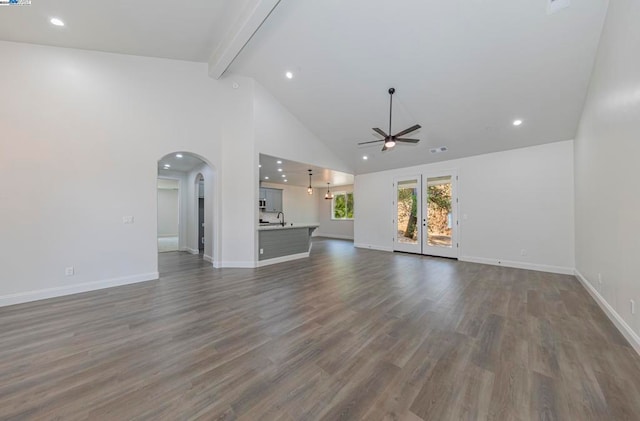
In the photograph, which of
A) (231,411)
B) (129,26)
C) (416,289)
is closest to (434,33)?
(416,289)

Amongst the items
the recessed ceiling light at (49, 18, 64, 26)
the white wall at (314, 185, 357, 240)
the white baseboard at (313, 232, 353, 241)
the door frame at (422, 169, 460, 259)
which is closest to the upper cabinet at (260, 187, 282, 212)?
the white wall at (314, 185, 357, 240)

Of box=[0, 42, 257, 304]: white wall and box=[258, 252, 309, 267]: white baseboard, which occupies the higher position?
box=[0, 42, 257, 304]: white wall

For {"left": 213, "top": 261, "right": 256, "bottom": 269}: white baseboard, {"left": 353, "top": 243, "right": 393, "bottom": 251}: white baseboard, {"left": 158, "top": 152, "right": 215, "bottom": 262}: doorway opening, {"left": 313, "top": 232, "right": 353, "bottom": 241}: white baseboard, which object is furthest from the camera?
{"left": 313, "top": 232, "right": 353, "bottom": 241}: white baseboard

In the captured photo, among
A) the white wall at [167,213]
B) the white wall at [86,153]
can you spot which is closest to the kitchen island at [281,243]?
the white wall at [86,153]

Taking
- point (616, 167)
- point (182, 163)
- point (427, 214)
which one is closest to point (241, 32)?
point (182, 163)

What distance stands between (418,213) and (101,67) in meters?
7.97

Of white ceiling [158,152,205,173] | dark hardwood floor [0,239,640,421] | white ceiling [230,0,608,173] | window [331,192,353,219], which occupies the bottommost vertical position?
dark hardwood floor [0,239,640,421]

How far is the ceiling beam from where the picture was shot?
3125mm

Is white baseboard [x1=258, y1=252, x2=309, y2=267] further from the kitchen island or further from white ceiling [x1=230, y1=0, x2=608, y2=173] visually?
white ceiling [x1=230, y1=0, x2=608, y2=173]

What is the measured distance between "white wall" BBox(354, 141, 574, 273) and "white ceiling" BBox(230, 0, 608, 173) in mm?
391

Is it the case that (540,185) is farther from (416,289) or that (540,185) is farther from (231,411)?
(231,411)

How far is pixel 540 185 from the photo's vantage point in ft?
17.5

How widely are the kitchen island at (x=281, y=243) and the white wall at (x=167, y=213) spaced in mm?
9268

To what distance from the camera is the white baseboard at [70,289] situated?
10.8 ft
